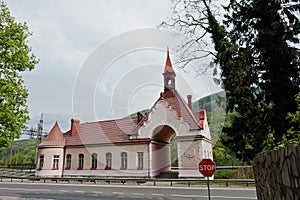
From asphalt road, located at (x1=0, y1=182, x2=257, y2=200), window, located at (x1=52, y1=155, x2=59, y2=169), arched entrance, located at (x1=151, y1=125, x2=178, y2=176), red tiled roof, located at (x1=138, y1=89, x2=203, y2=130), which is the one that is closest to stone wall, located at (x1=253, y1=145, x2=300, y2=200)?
asphalt road, located at (x1=0, y1=182, x2=257, y2=200)

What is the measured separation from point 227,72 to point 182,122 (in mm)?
17079

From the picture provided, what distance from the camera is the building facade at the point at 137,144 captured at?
2500 cm

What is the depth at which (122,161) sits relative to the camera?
90.6 ft

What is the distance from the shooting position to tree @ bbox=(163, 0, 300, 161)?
7953mm

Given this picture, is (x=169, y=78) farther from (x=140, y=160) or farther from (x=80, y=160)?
(x=80, y=160)

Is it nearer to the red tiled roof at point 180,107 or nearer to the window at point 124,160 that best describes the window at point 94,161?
the window at point 124,160

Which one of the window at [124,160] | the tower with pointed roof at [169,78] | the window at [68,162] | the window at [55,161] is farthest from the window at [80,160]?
the tower with pointed roof at [169,78]

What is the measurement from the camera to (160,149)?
1139 inches

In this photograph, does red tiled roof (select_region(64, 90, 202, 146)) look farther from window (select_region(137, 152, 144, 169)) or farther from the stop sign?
the stop sign

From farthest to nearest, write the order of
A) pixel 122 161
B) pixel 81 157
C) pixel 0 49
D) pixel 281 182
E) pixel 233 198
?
pixel 81 157
pixel 122 161
pixel 233 198
pixel 0 49
pixel 281 182

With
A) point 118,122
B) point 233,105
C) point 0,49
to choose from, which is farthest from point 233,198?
point 118,122

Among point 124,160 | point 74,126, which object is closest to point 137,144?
point 124,160

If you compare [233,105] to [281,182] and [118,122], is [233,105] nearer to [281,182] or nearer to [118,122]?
[281,182]

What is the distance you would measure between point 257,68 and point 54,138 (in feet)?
95.7
